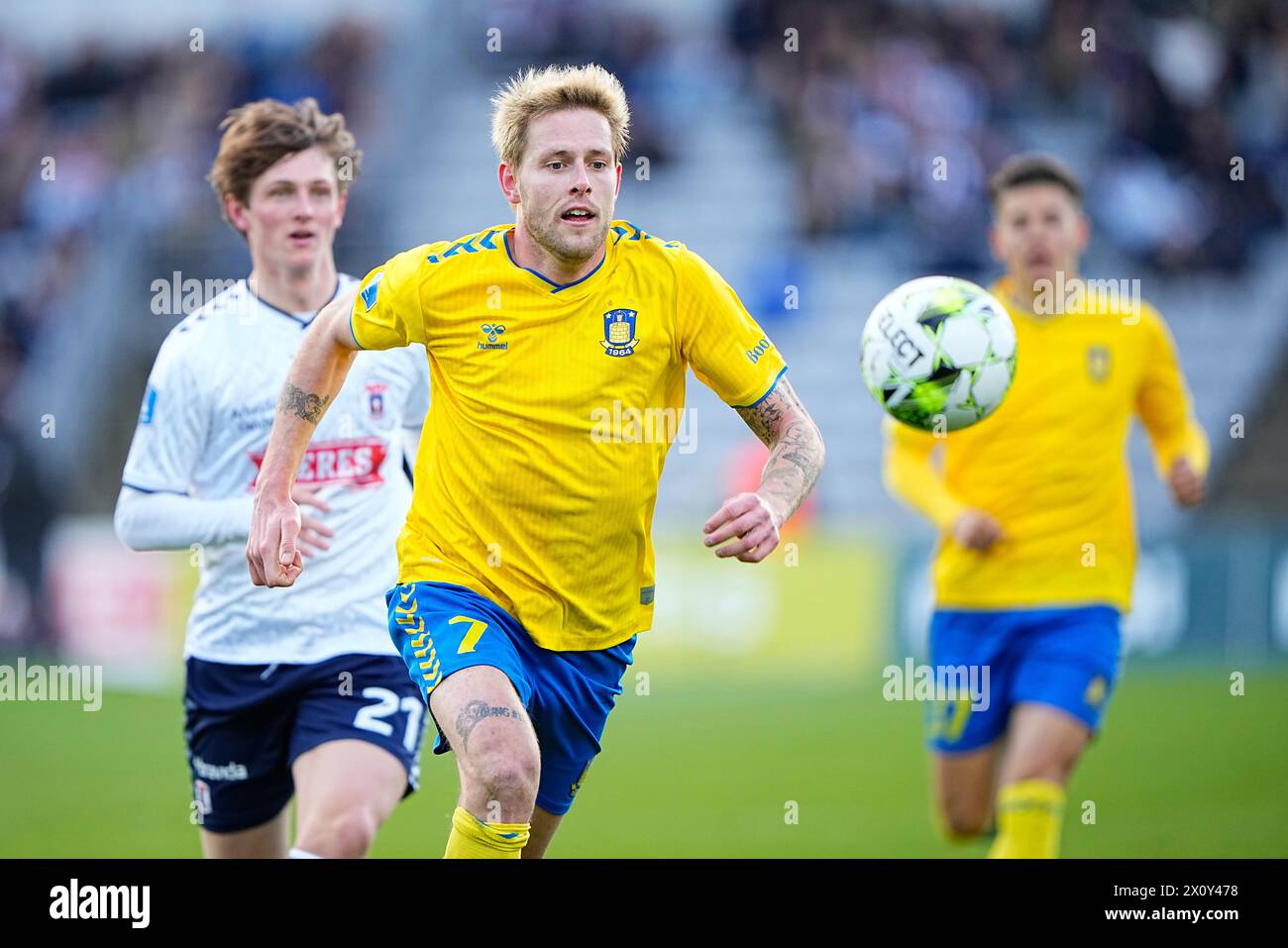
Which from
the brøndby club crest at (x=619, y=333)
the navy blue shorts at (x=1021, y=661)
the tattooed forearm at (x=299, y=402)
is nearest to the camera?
the brøndby club crest at (x=619, y=333)

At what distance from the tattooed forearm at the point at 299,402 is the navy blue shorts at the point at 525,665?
0.57m

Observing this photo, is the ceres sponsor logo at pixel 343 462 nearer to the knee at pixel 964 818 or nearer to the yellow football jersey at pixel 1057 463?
the yellow football jersey at pixel 1057 463

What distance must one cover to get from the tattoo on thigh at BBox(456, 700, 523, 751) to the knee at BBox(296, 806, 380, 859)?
0.84m

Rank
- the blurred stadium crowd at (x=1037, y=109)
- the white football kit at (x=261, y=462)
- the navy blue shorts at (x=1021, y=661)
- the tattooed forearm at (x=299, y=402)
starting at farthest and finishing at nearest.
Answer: the blurred stadium crowd at (x=1037, y=109) → the navy blue shorts at (x=1021, y=661) → the white football kit at (x=261, y=462) → the tattooed forearm at (x=299, y=402)

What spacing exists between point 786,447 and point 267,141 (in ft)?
7.27

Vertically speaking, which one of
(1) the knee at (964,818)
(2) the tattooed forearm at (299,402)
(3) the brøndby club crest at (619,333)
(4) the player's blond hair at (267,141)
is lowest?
(1) the knee at (964,818)

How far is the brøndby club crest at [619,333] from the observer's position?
16.8 feet

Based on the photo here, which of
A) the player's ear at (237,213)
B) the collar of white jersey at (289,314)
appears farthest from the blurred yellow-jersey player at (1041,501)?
the player's ear at (237,213)

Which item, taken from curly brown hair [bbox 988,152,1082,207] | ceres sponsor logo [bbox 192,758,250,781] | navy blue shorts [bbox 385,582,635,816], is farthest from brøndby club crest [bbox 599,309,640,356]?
curly brown hair [bbox 988,152,1082,207]

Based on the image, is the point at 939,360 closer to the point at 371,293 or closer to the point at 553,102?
the point at 553,102

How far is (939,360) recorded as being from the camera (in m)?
6.14

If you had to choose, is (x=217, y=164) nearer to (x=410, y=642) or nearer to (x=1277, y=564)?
(x=410, y=642)

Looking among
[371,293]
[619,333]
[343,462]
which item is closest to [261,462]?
[343,462]
